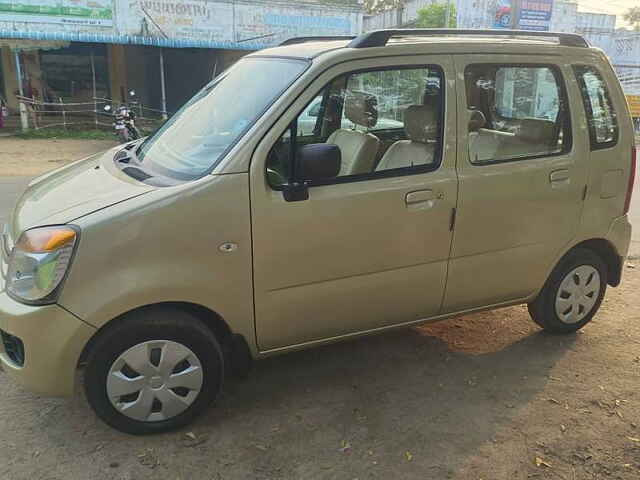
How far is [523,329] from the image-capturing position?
4355 mm

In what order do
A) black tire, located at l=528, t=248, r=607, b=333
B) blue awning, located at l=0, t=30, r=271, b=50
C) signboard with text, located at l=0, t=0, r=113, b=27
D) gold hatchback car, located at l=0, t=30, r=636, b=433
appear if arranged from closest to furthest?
gold hatchback car, located at l=0, t=30, r=636, b=433
black tire, located at l=528, t=248, r=607, b=333
signboard with text, located at l=0, t=0, r=113, b=27
blue awning, located at l=0, t=30, r=271, b=50

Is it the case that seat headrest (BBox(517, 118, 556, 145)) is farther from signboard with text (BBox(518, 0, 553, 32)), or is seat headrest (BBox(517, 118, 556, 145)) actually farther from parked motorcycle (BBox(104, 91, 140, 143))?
signboard with text (BBox(518, 0, 553, 32))

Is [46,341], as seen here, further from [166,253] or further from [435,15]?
[435,15]

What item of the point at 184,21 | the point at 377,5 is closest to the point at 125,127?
the point at 184,21

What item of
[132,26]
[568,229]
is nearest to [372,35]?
[568,229]

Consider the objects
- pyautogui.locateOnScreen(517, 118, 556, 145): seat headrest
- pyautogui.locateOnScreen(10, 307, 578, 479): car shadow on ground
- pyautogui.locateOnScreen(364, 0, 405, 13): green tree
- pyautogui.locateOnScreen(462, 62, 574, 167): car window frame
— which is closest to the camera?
pyautogui.locateOnScreen(10, 307, 578, 479): car shadow on ground

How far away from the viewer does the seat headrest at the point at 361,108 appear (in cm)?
361

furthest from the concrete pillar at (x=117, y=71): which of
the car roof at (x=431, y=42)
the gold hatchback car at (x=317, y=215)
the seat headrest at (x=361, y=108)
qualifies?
the seat headrest at (x=361, y=108)

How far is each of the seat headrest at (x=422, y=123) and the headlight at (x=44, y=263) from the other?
1.93m

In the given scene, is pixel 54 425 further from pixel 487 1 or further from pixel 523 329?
pixel 487 1

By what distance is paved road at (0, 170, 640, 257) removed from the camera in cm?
690

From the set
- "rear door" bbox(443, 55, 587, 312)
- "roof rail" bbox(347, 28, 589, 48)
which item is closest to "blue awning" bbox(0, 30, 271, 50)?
"roof rail" bbox(347, 28, 589, 48)

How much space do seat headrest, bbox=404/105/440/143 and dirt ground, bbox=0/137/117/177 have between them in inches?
358

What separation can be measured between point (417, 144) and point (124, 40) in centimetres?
1647
